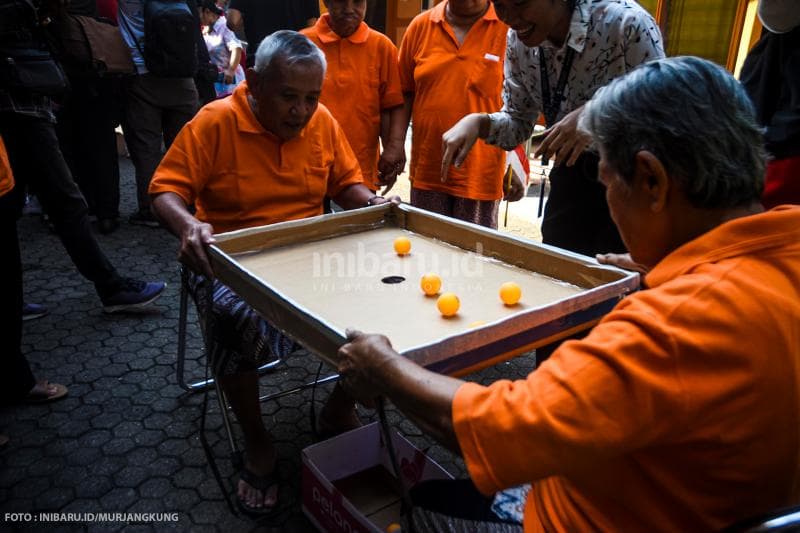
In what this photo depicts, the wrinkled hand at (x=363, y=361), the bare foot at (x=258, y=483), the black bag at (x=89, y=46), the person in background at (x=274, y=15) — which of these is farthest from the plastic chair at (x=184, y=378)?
the person in background at (x=274, y=15)

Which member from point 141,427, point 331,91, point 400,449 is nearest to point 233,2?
point 331,91

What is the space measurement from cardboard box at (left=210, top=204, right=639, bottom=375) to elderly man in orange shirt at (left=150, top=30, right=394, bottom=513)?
27 cm

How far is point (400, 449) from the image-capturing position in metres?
2.30

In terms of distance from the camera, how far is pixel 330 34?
3.58 meters

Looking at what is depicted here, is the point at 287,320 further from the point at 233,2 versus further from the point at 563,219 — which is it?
the point at 233,2

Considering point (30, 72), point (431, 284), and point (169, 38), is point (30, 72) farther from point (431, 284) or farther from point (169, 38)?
point (431, 284)

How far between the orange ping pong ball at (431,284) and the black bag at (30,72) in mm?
2418

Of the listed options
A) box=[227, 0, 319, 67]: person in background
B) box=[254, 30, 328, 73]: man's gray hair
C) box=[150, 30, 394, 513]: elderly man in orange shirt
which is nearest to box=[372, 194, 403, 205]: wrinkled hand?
box=[150, 30, 394, 513]: elderly man in orange shirt

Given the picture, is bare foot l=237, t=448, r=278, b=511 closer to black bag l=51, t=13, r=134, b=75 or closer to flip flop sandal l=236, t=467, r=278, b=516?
flip flop sandal l=236, t=467, r=278, b=516

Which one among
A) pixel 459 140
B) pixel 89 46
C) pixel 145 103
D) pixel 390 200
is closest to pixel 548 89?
pixel 459 140

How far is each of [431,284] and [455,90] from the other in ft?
6.29

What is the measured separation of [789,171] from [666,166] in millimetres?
1480

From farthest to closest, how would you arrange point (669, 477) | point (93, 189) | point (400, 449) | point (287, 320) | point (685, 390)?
point (93, 189)
point (400, 449)
point (287, 320)
point (669, 477)
point (685, 390)

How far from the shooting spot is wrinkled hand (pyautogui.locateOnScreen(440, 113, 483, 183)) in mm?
2404
